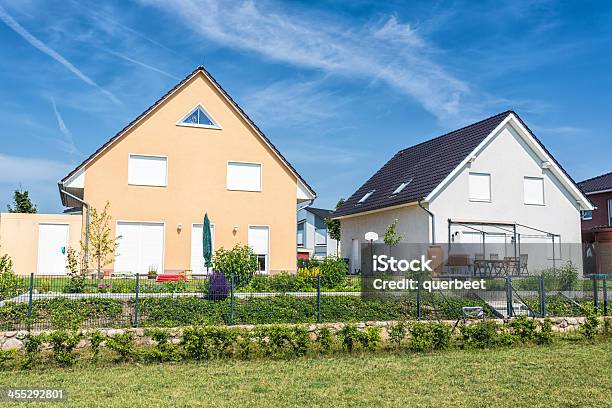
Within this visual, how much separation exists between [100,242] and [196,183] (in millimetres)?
4688

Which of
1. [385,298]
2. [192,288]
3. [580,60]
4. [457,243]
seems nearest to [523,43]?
[580,60]

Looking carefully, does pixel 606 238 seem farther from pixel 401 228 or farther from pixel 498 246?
pixel 401 228

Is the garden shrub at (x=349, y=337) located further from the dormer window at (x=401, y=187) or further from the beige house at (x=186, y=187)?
the dormer window at (x=401, y=187)

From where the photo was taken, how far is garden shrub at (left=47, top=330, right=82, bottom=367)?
1211 centimetres

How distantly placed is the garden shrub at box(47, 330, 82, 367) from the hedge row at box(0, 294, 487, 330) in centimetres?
134

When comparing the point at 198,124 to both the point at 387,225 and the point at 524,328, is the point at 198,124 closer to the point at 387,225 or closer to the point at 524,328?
the point at 387,225

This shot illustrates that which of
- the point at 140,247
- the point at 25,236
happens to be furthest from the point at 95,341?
the point at 25,236

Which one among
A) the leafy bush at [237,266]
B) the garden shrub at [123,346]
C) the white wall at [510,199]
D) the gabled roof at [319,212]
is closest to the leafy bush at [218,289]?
the leafy bush at [237,266]

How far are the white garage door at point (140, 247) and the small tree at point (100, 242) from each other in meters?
0.41

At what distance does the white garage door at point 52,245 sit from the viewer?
79.3 feet

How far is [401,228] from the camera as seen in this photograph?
92.4ft

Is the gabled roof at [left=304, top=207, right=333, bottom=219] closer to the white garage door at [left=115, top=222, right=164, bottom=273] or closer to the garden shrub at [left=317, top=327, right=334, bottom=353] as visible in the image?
the white garage door at [left=115, top=222, right=164, bottom=273]

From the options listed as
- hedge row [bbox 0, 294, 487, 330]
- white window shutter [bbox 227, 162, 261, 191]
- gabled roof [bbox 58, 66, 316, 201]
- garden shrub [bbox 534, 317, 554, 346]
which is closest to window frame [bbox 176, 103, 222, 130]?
gabled roof [bbox 58, 66, 316, 201]

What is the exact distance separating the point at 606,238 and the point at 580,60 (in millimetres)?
13799
